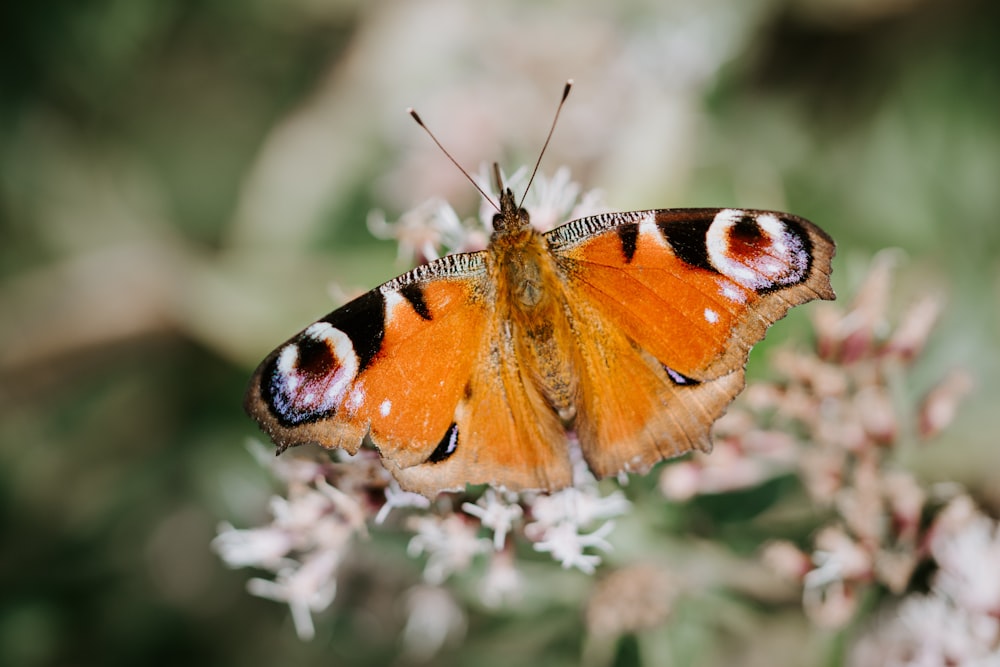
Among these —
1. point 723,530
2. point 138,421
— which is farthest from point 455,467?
point 138,421

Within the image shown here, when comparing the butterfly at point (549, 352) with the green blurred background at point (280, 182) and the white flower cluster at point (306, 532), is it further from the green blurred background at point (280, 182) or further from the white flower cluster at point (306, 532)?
the green blurred background at point (280, 182)

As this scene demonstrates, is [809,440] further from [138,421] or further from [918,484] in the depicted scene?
[138,421]

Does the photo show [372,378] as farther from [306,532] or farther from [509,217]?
[306,532]

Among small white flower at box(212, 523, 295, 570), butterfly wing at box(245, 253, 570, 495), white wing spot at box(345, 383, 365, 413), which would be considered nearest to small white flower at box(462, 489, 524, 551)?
butterfly wing at box(245, 253, 570, 495)

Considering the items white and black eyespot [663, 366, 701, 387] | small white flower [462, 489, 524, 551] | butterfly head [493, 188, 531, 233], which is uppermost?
butterfly head [493, 188, 531, 233]

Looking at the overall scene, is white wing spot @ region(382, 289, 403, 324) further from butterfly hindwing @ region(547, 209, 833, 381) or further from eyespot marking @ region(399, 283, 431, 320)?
butterfly hindwing @ region(547, 209, 833, 381)

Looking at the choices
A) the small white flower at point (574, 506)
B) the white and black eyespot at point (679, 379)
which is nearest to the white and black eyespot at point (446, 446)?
the small white flower at point (574, 506)
